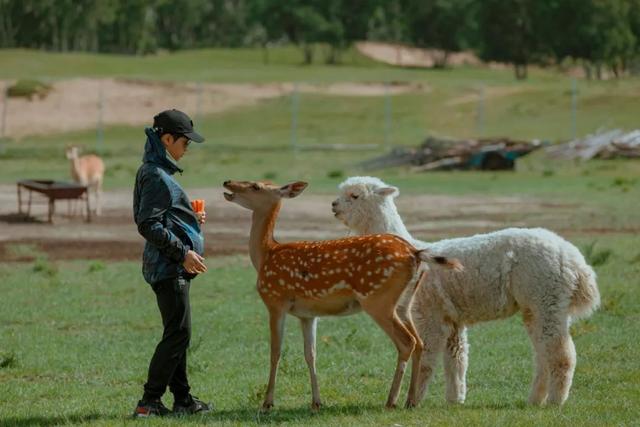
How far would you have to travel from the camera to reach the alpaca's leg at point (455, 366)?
37.7 ft

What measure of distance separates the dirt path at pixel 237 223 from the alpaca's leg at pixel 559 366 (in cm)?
1336

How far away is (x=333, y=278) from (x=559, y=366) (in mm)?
1958

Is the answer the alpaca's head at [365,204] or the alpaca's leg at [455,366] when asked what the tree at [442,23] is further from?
the alpaca's leg at [455,366]

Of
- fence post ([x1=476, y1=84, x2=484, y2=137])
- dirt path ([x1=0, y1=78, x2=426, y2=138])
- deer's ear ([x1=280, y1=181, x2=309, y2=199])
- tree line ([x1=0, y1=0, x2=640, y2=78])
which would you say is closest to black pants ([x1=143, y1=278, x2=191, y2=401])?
deer's ear ([x1=280, y1=181, x2=309, y2=199])

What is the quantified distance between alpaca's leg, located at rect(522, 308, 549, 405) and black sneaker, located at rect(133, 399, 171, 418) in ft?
9.47

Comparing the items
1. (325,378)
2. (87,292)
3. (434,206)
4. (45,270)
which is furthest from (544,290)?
(434,206)

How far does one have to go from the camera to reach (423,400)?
1148 centimetres

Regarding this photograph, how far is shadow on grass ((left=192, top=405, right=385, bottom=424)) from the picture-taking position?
34.1 feet

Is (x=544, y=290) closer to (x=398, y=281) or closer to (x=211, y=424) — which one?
(x=398, y=281)

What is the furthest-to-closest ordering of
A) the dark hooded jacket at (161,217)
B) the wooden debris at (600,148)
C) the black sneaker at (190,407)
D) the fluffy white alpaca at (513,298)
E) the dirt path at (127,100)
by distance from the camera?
the dirt path at (127,100), the wooden debris at (600,148), the fluffy white alpaca at (513,298), the black sneaker at (190,407), the dark hooded jacket at (161,217)

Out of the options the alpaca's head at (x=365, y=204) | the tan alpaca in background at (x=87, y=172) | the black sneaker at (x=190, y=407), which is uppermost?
the alpaca's head at (x=365, y=204)

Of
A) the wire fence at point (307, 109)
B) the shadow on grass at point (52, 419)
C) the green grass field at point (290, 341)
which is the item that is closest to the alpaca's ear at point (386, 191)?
the green grass field at point (290, 341)

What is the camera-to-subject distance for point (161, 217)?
1039cm

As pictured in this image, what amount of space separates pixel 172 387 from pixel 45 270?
10.8 m
